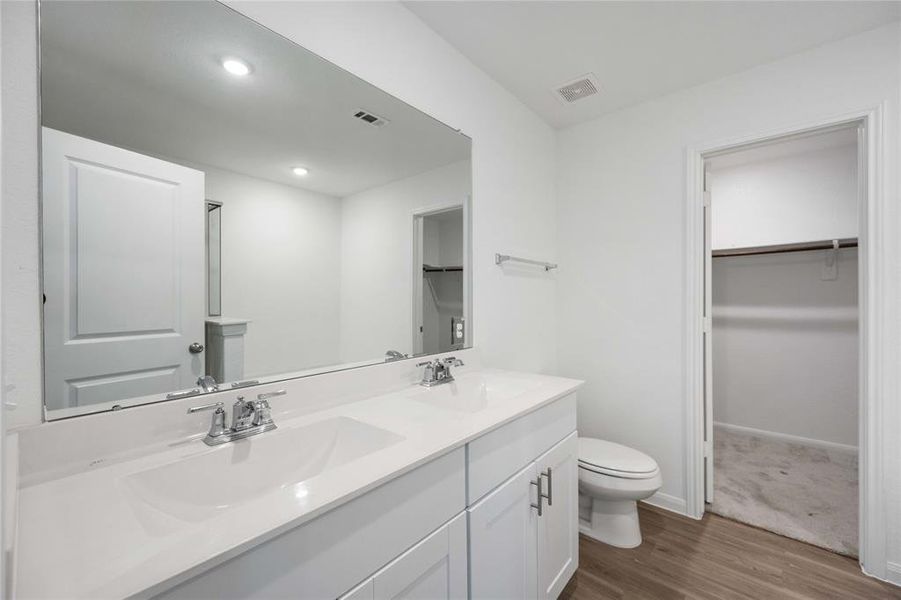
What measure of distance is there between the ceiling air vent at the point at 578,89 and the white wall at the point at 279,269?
5.12 feet

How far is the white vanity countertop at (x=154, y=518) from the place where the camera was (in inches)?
19.6

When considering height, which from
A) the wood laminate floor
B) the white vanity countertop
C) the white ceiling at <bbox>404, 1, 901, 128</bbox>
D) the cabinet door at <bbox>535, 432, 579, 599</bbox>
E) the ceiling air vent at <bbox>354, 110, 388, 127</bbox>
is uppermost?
the white ceiling at <bbox>404, 1, 901, 128</bbox>

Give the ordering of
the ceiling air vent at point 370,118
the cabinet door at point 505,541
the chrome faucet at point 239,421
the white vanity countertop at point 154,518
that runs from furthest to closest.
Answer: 1. the ceiling air vent at point 370,118
2. the cabinet door at point 505,541
3. the chrome faucet at point 239,421
4. the white vanity countertop at point 154,518

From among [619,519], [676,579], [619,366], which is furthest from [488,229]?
[676,579]

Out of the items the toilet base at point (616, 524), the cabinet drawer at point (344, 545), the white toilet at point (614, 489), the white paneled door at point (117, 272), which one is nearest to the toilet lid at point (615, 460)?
the white toilet at point (614, 489)

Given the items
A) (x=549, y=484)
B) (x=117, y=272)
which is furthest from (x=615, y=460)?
(x=117, y=272)

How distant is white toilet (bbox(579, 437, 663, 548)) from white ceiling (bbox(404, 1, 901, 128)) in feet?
6.70

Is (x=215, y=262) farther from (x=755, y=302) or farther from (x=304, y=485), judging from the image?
(x=755, y=302)

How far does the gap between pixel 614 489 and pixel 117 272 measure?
2.08 m

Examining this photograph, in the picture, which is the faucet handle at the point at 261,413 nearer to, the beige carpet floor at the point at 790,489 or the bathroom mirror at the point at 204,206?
the bathroom mirror at the point at 204,206

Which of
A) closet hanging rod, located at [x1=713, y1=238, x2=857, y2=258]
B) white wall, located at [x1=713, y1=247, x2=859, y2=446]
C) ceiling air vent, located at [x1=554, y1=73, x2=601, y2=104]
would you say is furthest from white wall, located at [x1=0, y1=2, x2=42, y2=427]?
white wall, located at [x1=713, y1=247, x2=859, y2=446]

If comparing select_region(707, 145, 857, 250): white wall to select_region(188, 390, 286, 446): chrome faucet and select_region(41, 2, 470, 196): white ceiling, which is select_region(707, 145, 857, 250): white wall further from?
select_region(188, 390, 286, 446): chrome faucet

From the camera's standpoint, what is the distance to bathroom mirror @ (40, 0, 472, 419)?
86 centimetres

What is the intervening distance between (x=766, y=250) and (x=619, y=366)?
5.38ft
